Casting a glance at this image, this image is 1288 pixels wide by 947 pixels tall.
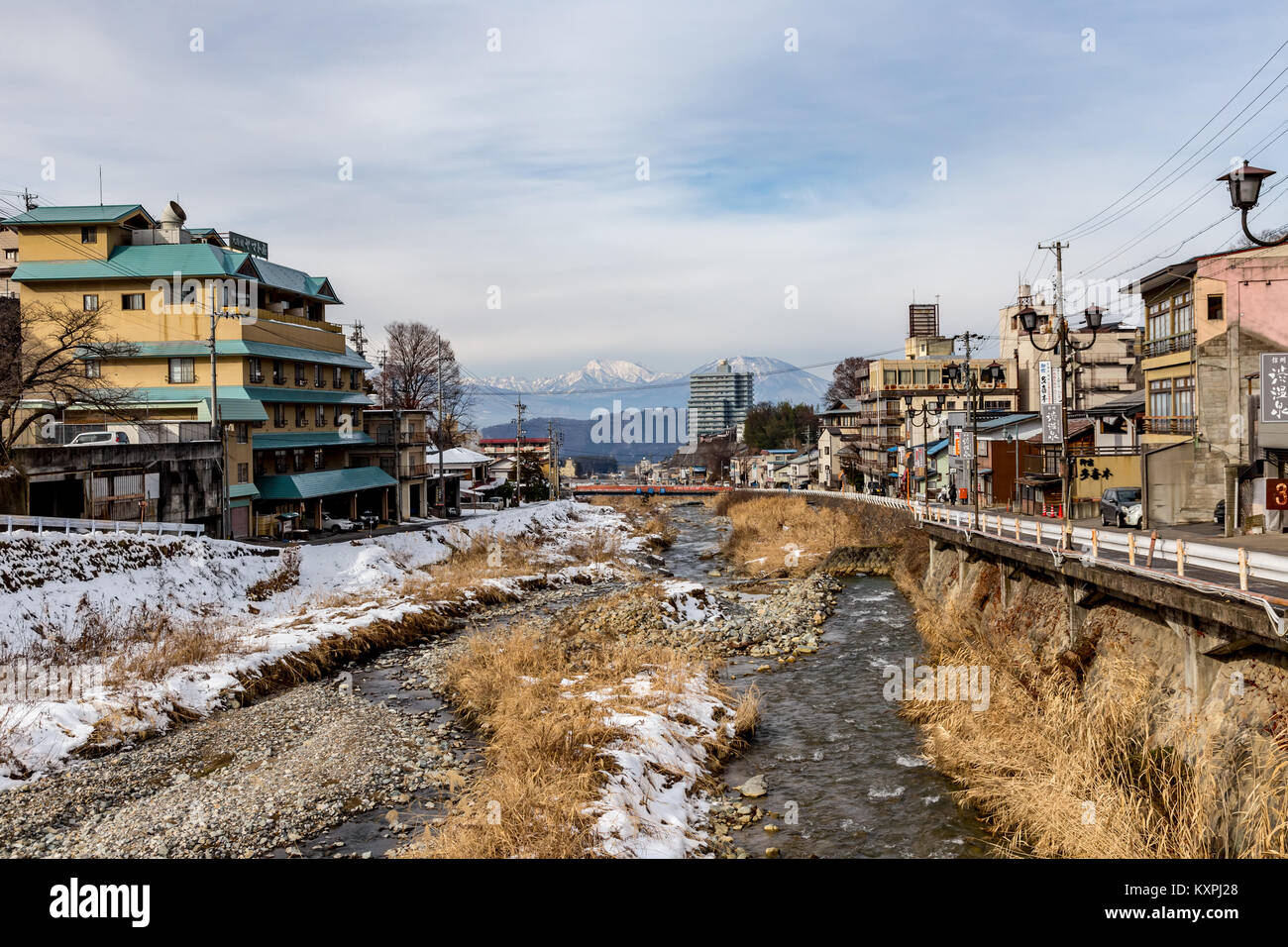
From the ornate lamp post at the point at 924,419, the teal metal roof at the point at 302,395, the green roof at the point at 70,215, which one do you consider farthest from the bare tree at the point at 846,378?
the green roof at the point at 70,215

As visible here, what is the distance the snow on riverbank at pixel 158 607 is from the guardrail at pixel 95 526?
1.98 ft

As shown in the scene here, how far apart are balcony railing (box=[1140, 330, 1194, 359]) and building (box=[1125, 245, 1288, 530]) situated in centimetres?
6

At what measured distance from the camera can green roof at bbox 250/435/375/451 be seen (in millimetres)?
43719

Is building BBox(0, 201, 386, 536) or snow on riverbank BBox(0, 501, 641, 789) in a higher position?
building BBox(0, 201, 386, 536)

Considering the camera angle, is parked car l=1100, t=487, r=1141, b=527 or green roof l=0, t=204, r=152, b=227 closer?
parked car l=1100, t=487, r=1141, b=527

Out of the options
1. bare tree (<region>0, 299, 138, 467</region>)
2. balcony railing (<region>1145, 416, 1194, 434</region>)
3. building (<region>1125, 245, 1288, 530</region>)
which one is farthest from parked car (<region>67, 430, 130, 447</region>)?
balcony railing (<region>1145, 416, 1194, 434</region>)

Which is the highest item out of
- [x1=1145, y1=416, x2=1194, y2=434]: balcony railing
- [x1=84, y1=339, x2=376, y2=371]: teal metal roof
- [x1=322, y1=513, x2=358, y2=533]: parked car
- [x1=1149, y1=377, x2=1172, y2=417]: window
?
[x1=84, y1=339, x2=376, y2=371]: teal metal roof

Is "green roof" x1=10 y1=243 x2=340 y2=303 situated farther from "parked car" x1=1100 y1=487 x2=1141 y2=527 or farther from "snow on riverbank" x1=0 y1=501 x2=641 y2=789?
"parked car" x1=1100 y1=487 x2=1141 y2=527

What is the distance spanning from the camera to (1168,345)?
3416 centimetres

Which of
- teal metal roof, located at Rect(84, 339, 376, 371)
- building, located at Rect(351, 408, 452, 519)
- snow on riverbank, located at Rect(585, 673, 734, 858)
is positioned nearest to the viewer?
snow on riverbank, located at Rect(585, 673, 734, 858)

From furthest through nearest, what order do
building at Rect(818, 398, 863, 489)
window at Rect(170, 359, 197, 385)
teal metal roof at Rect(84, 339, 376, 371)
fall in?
building at Rect(818, 398, 863, 489) → window at Rect(170, 359, 197, 385) → teal metal roof at Rect(84, 339, 376, 371)

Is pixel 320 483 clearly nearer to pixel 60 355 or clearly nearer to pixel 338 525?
pixel 338 525
